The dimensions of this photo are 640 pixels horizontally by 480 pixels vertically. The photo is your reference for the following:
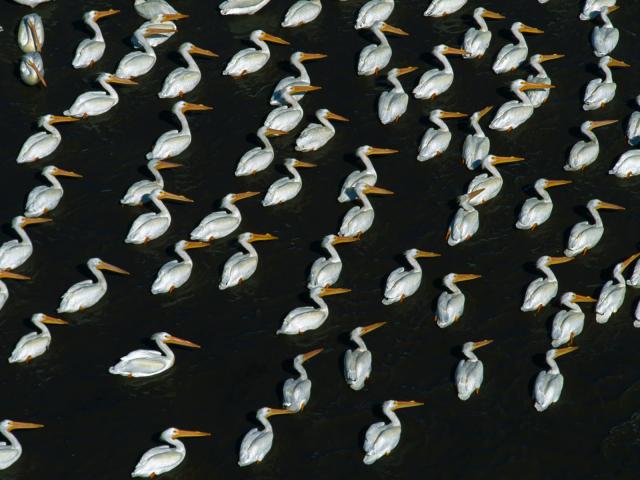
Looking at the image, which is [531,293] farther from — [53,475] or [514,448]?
[53,475]

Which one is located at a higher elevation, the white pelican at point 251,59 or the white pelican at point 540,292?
the white pelican at point 251,59

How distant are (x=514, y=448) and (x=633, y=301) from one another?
4.76 metres

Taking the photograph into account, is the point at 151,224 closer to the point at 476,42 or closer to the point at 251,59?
the point at 251,59

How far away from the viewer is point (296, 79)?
35.9 m

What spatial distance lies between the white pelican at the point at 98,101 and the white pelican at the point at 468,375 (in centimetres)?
1094

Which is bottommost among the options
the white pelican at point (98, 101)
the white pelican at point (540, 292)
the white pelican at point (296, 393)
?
the white pelican at point (540, 292)

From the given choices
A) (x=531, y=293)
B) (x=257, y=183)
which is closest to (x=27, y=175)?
(x=257, y=183)

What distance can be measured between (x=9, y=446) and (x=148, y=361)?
127 inches

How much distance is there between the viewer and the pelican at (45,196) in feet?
108

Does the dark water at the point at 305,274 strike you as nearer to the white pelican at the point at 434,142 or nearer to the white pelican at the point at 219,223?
the white pelican at the point at 434,142

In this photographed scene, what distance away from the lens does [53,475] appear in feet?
92.5

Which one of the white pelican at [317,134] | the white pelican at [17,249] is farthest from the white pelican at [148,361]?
the white pelican at [317,134]

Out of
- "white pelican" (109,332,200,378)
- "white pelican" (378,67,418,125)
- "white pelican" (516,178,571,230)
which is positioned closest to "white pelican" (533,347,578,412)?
"white pelican" (516,178,571,230)

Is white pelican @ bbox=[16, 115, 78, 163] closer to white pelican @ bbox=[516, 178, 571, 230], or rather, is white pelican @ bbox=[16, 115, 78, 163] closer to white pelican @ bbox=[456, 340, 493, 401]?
white pelican @ bbox=[516, 178, 571, 230]
